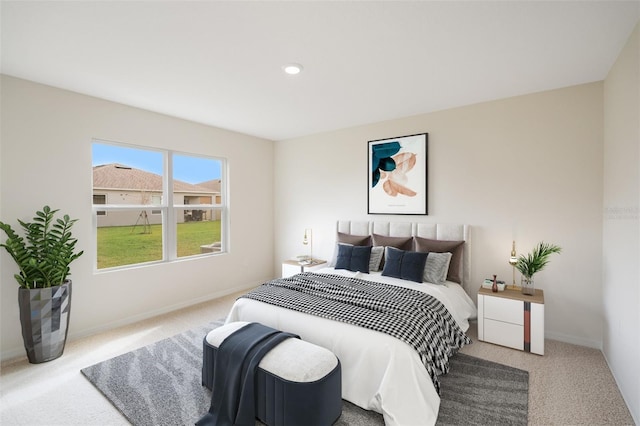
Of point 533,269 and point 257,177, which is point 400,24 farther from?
point 257,177

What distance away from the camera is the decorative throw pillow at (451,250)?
346 centimetres

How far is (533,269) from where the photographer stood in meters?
3.00

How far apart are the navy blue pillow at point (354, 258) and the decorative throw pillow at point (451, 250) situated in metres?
0.69

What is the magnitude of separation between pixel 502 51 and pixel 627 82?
0.93 m

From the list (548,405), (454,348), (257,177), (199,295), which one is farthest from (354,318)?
(257,177)

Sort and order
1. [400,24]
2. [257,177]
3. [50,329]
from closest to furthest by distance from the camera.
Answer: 1. [400,24]
2. [50,329]
3. [257,177]

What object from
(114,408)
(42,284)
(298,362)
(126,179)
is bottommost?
(114,408)

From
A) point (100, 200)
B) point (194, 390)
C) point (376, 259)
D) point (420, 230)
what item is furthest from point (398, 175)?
point (100, 200)

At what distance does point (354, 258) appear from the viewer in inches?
150

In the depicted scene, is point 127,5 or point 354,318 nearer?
point 127,5

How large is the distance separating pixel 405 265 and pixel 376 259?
0.49 m

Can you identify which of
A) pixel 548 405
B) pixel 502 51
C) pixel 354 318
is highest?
pixel 502 51

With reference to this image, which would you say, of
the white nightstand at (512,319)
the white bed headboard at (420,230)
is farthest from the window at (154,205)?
the white nightstand at (512,319)

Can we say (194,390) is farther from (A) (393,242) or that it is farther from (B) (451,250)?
(B) (451,250)
